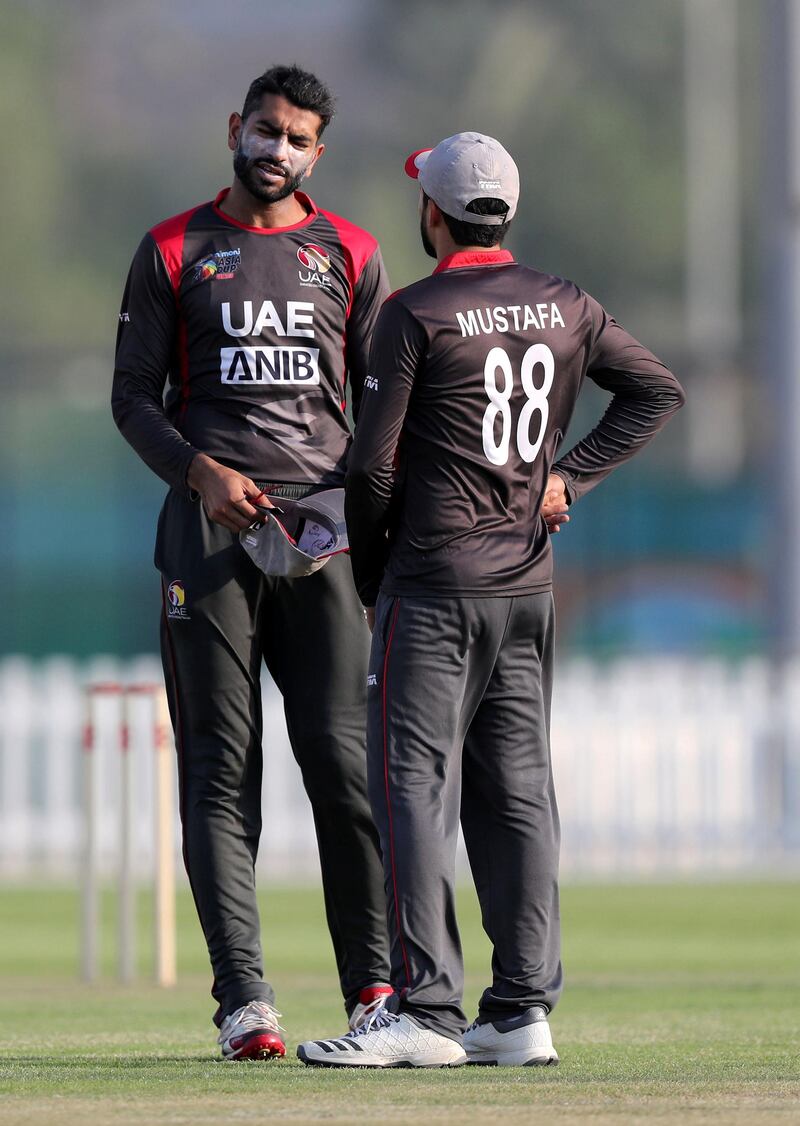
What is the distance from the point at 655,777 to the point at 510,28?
53043 mm

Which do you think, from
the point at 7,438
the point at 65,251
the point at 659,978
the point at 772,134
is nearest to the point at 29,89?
the point at 65,251

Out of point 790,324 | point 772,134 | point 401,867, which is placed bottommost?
point 401,867

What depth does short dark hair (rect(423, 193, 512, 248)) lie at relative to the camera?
5.59 m

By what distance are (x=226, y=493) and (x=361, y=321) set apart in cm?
70

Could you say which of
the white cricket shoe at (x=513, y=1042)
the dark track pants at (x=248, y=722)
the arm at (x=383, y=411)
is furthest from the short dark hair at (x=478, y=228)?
the white cricket shoe at (x=513, y=1042)

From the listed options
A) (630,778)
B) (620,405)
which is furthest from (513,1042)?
(630,778)

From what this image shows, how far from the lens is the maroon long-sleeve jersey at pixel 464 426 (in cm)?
548

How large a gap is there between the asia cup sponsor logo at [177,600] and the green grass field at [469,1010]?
Answer: 3.51ft

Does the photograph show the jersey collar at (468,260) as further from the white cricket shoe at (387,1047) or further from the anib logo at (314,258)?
the white cricket shoe at (387,1047)

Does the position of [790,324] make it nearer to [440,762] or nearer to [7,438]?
[440,762]

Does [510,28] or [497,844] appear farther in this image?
[510,28]

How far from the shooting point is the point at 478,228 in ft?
18.4

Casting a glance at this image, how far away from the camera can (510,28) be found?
67.7m

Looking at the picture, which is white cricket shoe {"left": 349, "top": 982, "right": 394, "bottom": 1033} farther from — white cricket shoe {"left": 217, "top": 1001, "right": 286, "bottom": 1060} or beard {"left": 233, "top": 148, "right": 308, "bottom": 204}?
beard {"left": 233, "top": 148, "right": 308, "bottom": 204}
